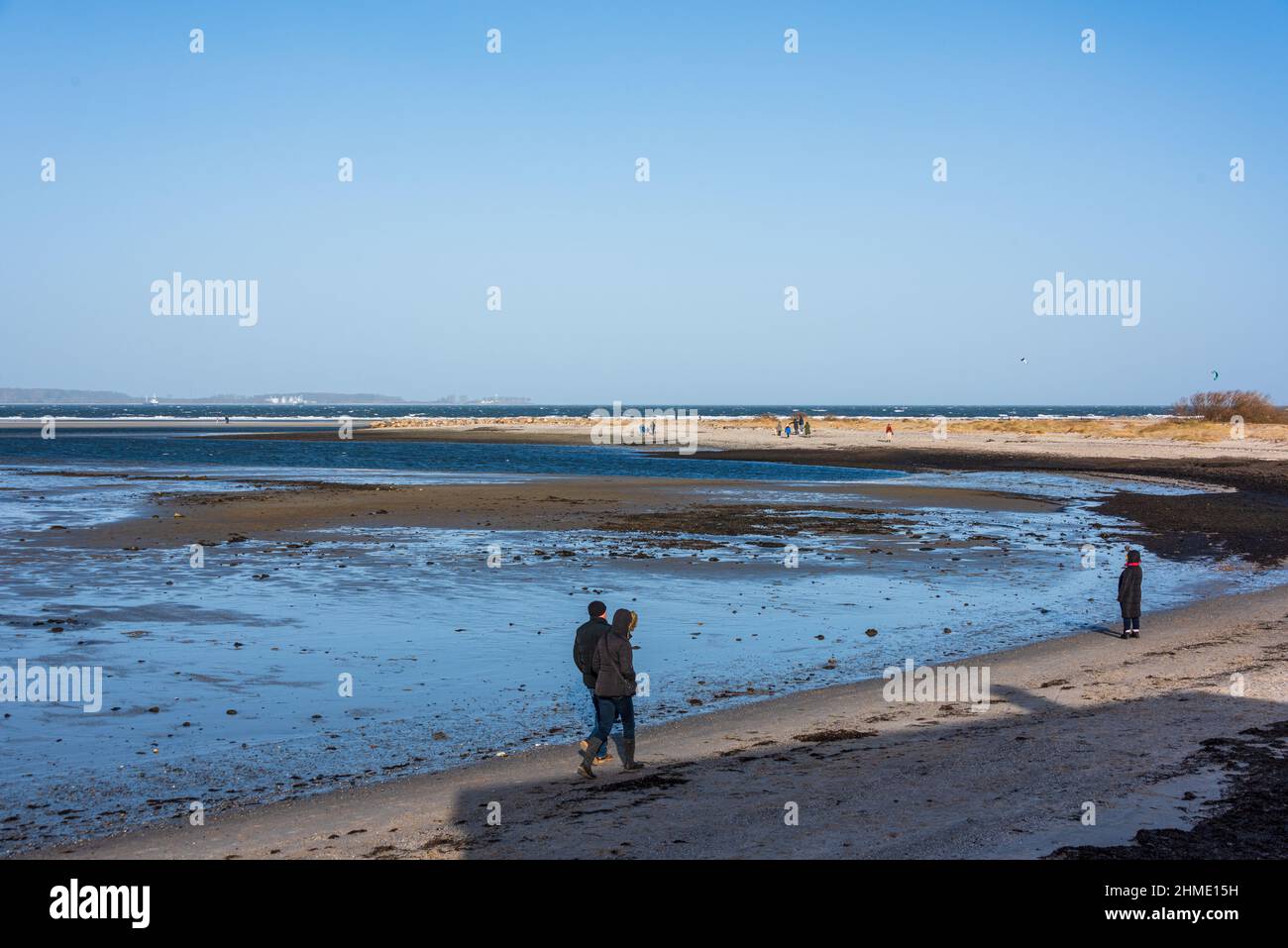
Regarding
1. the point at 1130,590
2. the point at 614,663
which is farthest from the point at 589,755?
the point at 1130,590

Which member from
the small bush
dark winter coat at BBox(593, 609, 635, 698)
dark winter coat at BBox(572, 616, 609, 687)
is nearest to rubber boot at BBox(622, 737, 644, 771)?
dark winter coat at BBox(593, 609, 635, 698)

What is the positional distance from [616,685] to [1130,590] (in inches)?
373

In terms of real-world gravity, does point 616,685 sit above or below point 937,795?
above

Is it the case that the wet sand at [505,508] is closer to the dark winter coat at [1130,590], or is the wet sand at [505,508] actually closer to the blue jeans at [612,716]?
the dark winter coat at [1130,590]

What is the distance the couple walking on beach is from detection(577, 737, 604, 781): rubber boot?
14 mm

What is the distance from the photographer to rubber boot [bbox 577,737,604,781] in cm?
1023

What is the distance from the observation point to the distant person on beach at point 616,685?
34.5ft

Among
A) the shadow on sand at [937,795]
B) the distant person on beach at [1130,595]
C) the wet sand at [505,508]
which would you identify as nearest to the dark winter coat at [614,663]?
the shadow on sand at [937,795]

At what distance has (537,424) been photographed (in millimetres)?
134250

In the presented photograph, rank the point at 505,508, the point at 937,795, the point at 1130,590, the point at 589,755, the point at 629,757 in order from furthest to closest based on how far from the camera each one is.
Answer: the point at 505,508, the point at 1130,590, the point at 629,757, the point at 589,755, the point at 937,795

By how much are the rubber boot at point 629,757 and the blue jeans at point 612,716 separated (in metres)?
0.04

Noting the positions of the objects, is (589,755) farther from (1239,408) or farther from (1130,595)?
(1239,408)

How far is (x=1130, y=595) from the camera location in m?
16.4
